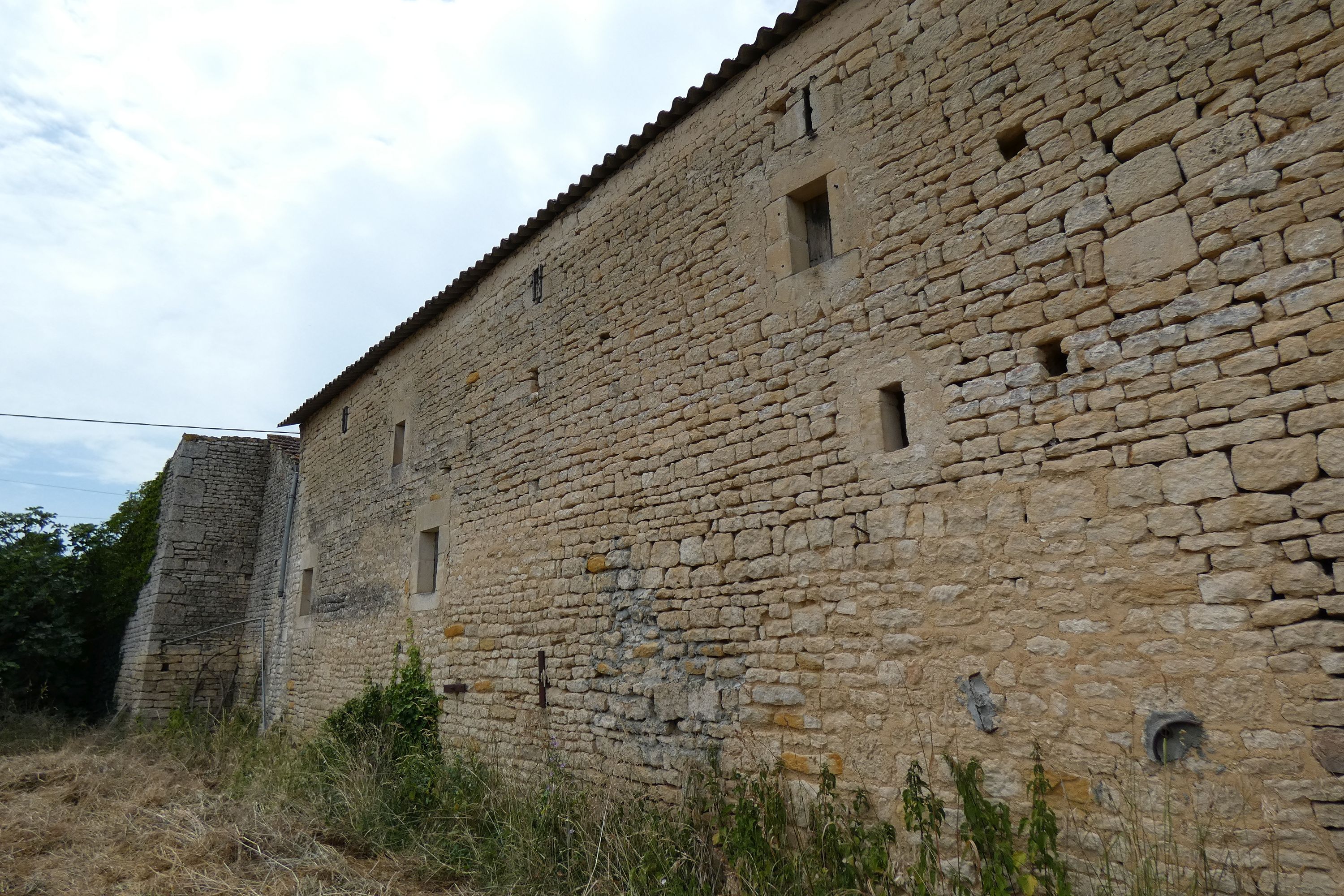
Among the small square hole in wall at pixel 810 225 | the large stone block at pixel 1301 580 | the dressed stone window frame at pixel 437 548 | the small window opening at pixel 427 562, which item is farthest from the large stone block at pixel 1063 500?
the small window opening at pixel 427 562

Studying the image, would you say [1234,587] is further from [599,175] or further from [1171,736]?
[599,175]

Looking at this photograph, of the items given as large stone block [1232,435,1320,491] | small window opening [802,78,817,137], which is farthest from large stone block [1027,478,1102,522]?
small window opening [802,78,817,137]

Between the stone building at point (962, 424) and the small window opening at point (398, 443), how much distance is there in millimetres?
3229

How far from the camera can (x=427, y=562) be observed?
8.54 metres

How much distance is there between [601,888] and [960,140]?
4613 millimetres

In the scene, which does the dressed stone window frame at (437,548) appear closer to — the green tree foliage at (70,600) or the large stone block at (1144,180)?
the large stone block at (1144,180)

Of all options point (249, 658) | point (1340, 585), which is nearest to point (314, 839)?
point (1340, 585)

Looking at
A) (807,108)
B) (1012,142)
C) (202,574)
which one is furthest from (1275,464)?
(202,574)

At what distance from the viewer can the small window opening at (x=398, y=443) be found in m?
9.63

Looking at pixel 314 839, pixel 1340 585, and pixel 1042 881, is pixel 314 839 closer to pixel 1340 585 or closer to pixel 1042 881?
pixel 1042 881

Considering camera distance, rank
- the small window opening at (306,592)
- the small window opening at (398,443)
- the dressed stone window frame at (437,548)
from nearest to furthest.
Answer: the dressed stone window frame at (437,548) < the small window opening at (398,443) < the small window opening at (306,592)

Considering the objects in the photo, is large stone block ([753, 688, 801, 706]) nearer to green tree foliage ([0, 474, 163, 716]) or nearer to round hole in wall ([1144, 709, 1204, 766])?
round hole in wall ([1144, 709, 1204, 766])

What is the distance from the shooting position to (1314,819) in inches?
110

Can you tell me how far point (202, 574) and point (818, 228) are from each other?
42.3ft
